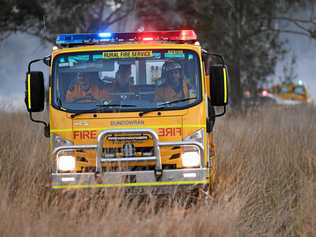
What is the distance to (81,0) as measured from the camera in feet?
84.6

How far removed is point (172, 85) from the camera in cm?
945

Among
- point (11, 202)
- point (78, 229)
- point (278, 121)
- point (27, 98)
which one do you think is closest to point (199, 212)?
point (78, 229)

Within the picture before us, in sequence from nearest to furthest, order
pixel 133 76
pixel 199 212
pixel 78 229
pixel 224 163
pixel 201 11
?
pixel 78 229
pixel 199 212
pixel 133 76
pixel 224 163
pixel 201 11

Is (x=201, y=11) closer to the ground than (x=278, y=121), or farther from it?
farther from it

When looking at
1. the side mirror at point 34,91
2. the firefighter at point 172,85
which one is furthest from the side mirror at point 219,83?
the side mirror at point 34,91

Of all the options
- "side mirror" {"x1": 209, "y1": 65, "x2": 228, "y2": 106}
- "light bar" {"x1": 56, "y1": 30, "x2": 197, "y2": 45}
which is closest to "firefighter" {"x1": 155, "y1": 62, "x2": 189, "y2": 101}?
"side mirror" {"x1": 209, "y1": 65, "x2": 228, "y2": 106}

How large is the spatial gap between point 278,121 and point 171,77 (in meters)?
9.43

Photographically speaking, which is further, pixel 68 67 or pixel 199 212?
pixel 68 67

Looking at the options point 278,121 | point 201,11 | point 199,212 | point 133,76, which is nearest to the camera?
Answer: point 199,212

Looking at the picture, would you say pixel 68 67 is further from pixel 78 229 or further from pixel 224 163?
pixel 224 163

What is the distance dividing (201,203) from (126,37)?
239cm

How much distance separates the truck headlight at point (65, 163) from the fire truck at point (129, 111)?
0.01 meters

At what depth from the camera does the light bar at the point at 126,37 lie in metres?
9.77

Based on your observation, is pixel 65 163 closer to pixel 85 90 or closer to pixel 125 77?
pixel 85 90
